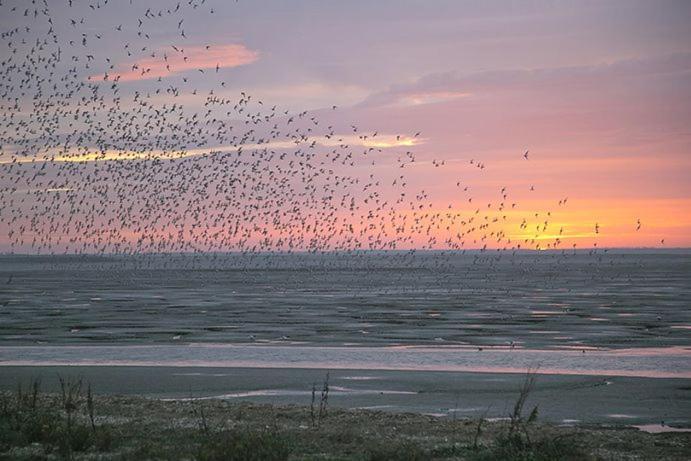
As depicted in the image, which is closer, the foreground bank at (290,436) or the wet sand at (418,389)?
the foreground bank at (290,436)

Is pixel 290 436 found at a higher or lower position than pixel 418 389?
higher

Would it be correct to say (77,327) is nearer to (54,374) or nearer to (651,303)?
(54,374)

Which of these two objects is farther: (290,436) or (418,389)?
(418,389)

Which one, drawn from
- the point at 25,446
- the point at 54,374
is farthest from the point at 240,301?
the point at 25,446

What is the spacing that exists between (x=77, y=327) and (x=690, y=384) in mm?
27359

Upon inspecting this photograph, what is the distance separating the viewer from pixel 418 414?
1805 cm

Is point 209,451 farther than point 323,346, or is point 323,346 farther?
point 323,346

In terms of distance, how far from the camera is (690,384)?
2267 centimetres

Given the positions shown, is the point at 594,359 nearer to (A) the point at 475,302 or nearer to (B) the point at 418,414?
(B) the point at 418,414

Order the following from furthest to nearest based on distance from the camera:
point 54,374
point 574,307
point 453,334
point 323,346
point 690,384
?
1. point 574,307
2. point 453,334
3. point 323,346
4. point 54,374
5. point 690,384

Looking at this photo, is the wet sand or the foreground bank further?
the wet sand

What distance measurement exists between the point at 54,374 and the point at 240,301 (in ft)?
117

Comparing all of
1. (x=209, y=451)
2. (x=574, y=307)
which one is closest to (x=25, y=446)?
(x=209, y=451)

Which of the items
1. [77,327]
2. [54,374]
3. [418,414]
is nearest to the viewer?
[418,414]
